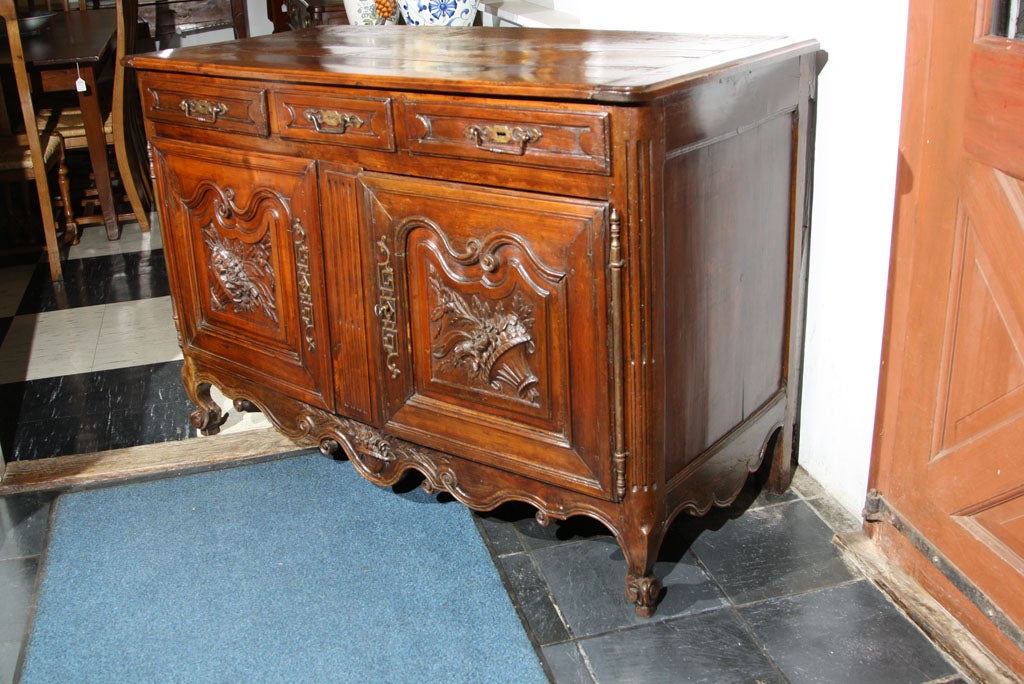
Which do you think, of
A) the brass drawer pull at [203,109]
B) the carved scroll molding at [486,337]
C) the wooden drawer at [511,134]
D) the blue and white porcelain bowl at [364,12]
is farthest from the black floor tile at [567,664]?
the blue and white porcelain bowl at [364,12]

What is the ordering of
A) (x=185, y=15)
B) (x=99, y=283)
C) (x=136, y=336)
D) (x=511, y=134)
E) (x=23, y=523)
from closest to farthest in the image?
(x=511, y=134)
(x=23, y=523)
(x=136, y=336)
(x=99, y=283)
(x=185, y=15)

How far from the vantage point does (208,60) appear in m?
2.15

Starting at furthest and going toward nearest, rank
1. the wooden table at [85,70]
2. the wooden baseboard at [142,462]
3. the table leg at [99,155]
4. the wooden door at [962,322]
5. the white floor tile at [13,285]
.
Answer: the table leg at [99,155] → the wooden table at [85,70] → the white floor tile at [13,285] → the wooden baseboard at [142,462] → the wooden door at [962,322]

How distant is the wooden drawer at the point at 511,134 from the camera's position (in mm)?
1589

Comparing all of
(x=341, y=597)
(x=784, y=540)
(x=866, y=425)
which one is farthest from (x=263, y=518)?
(x=866, y=425)

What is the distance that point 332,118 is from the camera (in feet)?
6.31

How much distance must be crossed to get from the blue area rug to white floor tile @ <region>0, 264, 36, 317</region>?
4.74 feet

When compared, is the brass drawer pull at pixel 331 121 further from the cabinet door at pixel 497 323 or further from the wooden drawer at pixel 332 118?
the cabinet door at pixel 497 323

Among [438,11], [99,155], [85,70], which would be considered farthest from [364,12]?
[99,155]

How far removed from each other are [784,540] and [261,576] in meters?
1.06

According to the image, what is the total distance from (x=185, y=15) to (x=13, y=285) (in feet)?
11.3

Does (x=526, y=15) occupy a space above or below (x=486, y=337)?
above

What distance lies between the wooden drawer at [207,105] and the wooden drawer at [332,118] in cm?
5

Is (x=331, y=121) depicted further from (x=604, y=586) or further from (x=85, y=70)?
(x=85, y=70)
